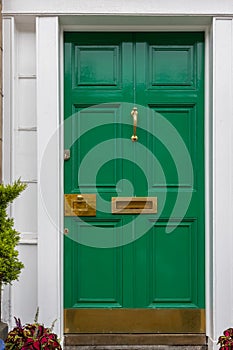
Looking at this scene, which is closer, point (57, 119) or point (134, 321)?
point (57, 119)

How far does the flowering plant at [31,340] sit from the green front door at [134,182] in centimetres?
93

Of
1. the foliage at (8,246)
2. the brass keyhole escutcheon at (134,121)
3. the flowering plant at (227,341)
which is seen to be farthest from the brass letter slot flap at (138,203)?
the foliage at (8,246)

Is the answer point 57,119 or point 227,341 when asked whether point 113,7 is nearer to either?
point 57,119

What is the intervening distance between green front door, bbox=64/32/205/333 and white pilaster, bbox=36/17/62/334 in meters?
0.22

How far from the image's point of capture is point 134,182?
4660 mm

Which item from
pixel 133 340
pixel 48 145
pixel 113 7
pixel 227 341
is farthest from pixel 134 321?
pixel 113 7

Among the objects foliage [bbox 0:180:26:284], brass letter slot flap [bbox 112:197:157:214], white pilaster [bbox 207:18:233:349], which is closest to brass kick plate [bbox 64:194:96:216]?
brass letter slot flap [bbox 112:197:157:214]

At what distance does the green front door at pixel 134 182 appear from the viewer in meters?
4.64

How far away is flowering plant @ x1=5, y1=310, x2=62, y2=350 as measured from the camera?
352 centimetres

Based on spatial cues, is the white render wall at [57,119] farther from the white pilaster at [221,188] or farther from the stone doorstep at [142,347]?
the stone doorstep at [142,347]

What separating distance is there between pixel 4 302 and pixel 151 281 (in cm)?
115

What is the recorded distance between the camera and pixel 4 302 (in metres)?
4.45

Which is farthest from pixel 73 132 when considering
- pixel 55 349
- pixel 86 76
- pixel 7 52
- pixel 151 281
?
pixel 55 349

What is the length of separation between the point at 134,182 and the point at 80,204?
462 mm
